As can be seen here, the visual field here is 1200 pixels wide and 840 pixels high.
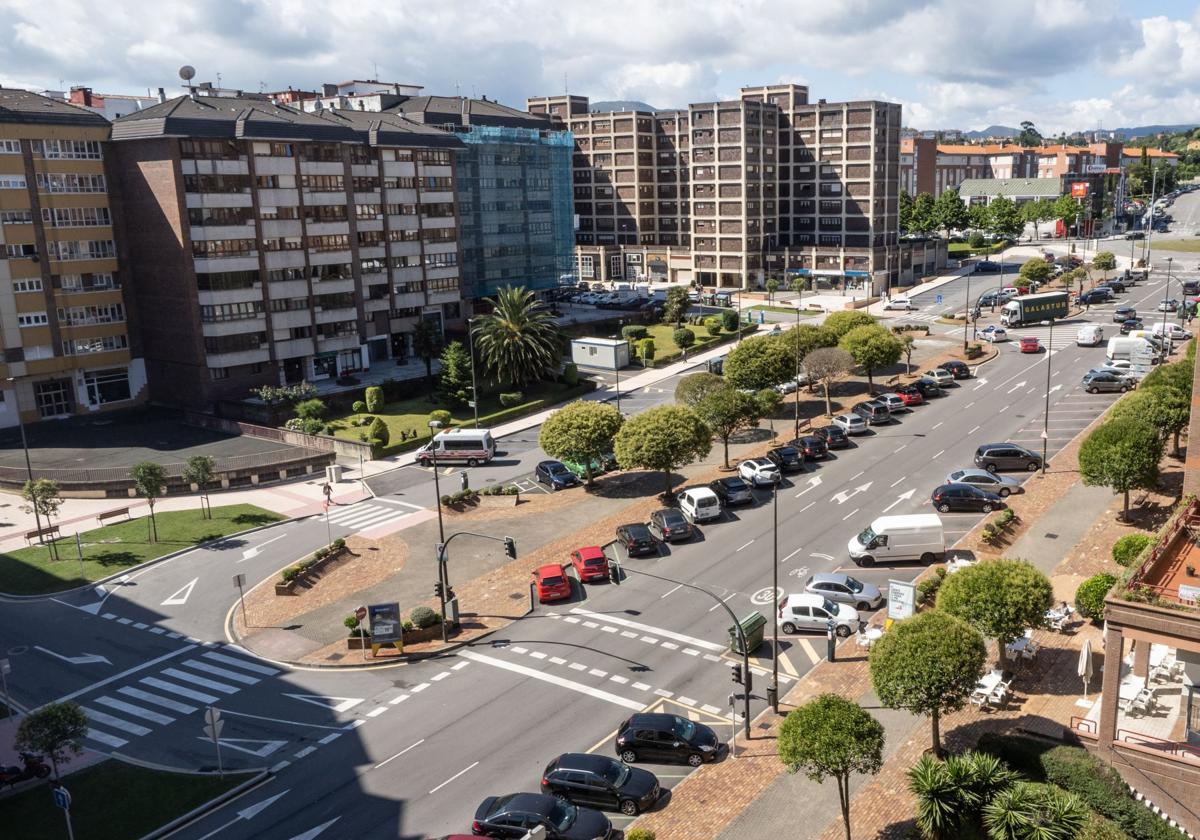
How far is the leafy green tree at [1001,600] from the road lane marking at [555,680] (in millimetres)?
12070

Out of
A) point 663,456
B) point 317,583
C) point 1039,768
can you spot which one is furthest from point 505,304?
point 1039,768

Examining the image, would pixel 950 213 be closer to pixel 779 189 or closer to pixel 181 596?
pixel 779 189

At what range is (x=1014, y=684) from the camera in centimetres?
3297

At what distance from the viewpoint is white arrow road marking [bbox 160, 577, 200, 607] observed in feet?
155

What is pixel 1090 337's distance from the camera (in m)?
89.4

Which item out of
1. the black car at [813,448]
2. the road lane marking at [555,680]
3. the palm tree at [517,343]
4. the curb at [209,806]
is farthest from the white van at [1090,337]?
the curb at [209,806]

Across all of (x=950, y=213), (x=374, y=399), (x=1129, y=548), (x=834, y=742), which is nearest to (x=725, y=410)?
(x=1129, y=548)

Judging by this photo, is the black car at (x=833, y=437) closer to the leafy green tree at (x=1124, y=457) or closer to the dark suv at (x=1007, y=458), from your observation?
the dark suv at (x=1007, y=458)

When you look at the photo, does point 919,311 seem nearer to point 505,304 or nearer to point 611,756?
point 505,304

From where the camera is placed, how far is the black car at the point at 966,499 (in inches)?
1998

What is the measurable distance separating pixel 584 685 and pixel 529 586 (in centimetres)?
1018

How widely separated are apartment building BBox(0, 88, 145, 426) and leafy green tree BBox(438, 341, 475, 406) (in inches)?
1128

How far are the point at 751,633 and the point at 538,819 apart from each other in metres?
13.2

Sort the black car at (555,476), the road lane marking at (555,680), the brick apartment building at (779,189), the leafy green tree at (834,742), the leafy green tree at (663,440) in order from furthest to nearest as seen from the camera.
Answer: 1. the brick apartment building at (779,189)
2. the black car at (555,476)
3. the leafy green tree at (663,440)
4. the road lane marking at (555,680)
5. the leafy green tree at (834,742)
